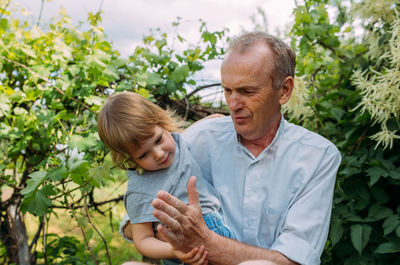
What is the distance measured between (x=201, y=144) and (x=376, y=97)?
1.00 meters

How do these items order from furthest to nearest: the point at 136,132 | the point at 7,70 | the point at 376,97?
the point at 7,70 < the point at 376,97 < the point at 136,132

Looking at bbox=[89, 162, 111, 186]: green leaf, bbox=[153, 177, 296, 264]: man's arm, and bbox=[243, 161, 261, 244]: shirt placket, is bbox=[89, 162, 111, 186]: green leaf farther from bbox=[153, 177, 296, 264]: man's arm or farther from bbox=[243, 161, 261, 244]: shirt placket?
bbox=[243, 161, 261, 244]: shirt placket

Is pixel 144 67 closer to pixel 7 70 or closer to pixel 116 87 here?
pixel 116 87

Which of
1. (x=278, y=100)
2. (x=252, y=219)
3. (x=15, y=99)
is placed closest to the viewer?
(x=252, y=219)

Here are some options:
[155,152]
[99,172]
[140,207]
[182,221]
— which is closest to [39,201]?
[99,172]

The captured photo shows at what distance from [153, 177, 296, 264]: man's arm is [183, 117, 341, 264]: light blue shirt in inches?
5.0

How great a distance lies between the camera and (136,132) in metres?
1.56

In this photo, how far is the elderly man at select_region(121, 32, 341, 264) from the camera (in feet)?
5.44

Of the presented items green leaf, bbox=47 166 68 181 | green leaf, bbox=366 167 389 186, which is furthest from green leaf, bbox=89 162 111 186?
green leaf, bbox=366 167 389 186

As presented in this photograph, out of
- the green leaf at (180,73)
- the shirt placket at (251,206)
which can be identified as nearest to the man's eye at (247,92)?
the shirt placket at (251,206)

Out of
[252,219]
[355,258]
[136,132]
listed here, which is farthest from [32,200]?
[355,258]

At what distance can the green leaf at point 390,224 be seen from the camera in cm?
207

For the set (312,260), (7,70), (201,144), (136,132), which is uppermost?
(7,70)

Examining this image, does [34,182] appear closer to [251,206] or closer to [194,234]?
[194,234]
